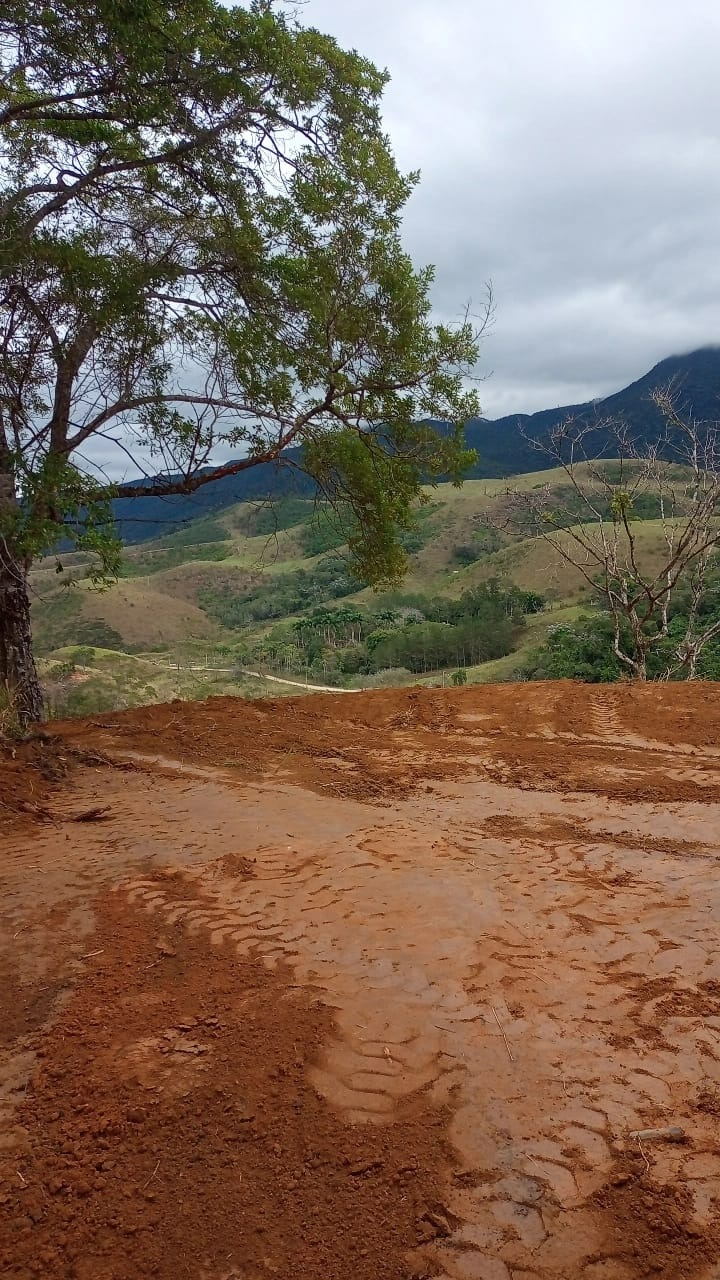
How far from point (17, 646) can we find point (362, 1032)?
604 cm

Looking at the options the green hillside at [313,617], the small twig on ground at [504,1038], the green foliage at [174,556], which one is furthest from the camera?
the green foliage at [174,556]

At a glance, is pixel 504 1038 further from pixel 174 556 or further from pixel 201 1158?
pixel 174 556

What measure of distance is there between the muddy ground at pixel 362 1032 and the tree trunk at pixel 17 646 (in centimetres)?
232

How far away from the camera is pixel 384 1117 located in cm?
219

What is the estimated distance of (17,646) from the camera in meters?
7.30

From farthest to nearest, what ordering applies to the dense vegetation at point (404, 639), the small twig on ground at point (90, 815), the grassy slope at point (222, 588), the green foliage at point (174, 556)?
the green foliage at point (174, 556) → the grassy slope at point (222, 588) → the dense vegetation at point (404, 639) → the small twig on ground at point (90, 815)

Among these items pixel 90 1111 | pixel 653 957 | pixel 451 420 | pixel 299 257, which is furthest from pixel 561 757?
pixel 299 257

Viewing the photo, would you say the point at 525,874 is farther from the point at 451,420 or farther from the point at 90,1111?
the point at 451,420

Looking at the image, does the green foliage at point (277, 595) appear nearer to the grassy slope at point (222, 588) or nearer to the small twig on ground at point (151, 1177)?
the grassy slope at point (222, 588)

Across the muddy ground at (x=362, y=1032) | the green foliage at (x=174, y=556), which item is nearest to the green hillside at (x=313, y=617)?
the green foliage at (x=174, y=556)

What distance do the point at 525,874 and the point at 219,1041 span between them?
6.38 feet

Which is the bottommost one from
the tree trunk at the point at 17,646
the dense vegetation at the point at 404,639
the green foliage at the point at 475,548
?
the dense vegetation at the point at 404,639

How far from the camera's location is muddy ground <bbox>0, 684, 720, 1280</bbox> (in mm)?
1817

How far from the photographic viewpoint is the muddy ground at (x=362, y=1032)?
1.82 m
